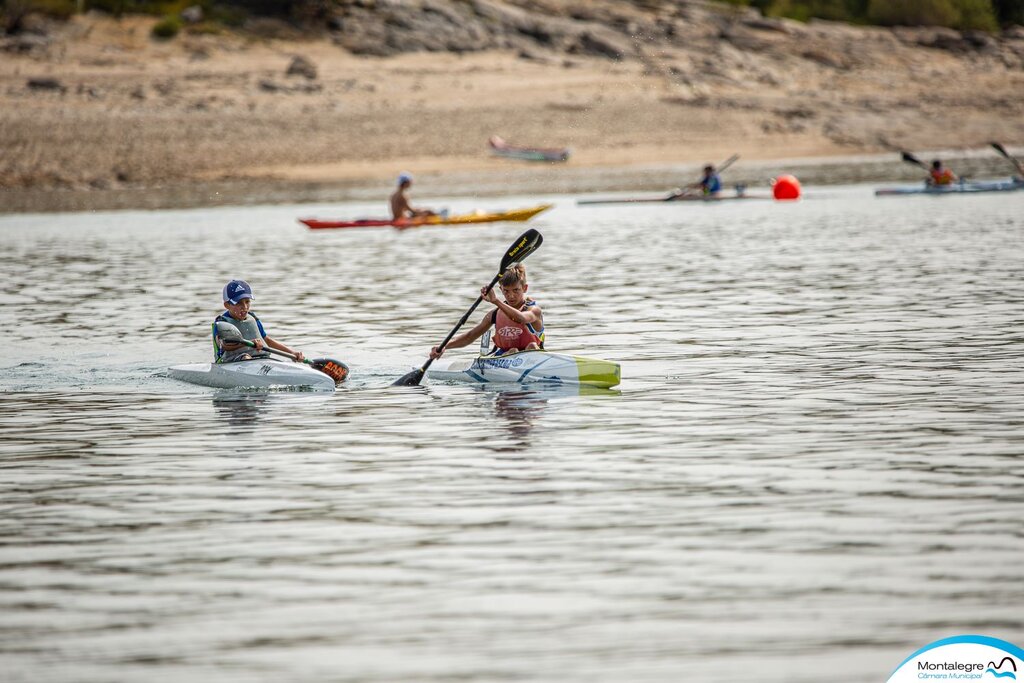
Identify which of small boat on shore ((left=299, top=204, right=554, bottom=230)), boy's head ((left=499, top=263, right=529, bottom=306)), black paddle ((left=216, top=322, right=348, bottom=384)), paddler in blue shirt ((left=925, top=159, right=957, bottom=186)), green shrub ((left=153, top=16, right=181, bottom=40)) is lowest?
black paddle ((left=216, top=322, right=348, bottom=384))

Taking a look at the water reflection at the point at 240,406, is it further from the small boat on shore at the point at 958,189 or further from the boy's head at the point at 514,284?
the small boat on shore at the point at 958,189

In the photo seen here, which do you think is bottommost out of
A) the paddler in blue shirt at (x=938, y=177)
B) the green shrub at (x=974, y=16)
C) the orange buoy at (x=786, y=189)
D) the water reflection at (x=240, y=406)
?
the water reflection at (x=240, y=406)

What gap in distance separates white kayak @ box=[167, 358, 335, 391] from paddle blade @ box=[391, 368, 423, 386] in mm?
654

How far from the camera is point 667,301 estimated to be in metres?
21.8

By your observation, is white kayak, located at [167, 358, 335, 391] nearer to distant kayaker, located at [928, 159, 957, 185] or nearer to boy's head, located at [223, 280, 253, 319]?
boy's head, located at [223, 280, 253, 319]

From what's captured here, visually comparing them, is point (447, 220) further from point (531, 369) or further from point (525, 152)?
point (525, 152)

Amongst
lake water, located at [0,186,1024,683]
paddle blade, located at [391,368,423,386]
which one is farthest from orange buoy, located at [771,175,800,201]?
paddle blade, located at [391,368,423,386]

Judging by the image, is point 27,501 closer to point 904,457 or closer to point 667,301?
point 904,457

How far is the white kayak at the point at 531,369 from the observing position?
1433cm

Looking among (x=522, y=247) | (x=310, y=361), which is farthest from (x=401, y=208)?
(x=310, y=361)

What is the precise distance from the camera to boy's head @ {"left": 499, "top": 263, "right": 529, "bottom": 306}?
14.7 metres

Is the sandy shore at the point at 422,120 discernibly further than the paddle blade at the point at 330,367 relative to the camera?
Yes

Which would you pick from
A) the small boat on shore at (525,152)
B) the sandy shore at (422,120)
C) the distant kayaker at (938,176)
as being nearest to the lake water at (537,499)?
the distant kayaker at (938,176)

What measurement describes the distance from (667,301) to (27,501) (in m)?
12.8
